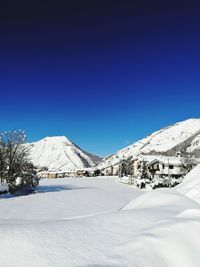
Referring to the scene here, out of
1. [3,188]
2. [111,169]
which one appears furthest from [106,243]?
[111,169]

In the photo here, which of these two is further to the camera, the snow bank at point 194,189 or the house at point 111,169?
the house at point 111,169

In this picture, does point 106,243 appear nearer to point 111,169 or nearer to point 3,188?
point 3,188

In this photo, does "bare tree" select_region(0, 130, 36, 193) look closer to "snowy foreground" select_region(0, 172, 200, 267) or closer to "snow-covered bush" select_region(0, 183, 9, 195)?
"snow-covered bush" select_region(0, 183, 9, 195)

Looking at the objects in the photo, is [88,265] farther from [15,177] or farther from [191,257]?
[15,177]

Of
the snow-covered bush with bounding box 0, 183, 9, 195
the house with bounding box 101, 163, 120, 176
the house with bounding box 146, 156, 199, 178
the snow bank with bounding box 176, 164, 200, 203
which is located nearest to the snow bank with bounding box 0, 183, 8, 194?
the snow-covered bush with bounding box 0, 183, 9, 195

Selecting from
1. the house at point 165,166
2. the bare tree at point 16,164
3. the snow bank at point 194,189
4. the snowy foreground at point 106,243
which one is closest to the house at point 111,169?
the house at point 165,166

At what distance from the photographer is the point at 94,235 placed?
3.91 meters

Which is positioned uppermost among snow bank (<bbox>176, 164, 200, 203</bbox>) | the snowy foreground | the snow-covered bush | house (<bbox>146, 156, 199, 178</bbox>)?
house (<bbox>146, 156, 199, 178</bbox>)

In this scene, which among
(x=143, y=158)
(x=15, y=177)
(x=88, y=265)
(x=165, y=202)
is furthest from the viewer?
(x=143, y=158)

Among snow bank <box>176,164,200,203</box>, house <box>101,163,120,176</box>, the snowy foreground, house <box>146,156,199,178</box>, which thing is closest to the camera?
the snowy foreground

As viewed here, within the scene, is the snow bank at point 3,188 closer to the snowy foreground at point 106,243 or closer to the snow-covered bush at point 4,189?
the snow-covered bush at point 4,189

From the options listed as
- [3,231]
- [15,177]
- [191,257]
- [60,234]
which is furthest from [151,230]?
[15,177]

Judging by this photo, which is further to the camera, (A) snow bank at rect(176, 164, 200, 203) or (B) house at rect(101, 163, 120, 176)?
(B) house at rect(101, 163, 120, 176)

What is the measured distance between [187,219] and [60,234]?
183cm
